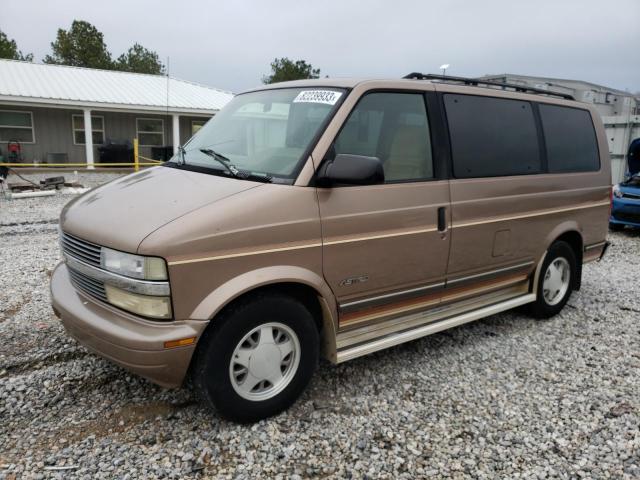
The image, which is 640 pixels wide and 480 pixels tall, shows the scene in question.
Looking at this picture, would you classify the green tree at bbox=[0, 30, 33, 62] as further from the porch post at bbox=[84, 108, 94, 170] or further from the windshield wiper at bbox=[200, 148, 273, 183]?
the windshield wiper at bbox=[200, 148, 273, 183]

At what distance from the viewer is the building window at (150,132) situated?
22266 mm

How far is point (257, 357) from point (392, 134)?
1.80m

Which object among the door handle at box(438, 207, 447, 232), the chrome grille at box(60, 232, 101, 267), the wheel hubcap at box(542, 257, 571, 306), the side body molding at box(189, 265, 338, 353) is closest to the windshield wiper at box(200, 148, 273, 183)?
the side body molding at box(189, 265, 338, 353)

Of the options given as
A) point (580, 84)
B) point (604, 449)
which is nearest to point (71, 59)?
point (580, 84)

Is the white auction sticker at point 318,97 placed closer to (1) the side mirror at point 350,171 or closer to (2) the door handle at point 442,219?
(1) the side mirror at point 350,171

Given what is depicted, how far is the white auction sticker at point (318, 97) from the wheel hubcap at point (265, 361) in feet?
5.01

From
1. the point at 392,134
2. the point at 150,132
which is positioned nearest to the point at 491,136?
the point at 392,134

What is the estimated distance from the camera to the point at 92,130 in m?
21.2

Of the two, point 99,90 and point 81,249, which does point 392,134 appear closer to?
point 81,249

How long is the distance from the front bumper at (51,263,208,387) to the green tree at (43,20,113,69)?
141ft

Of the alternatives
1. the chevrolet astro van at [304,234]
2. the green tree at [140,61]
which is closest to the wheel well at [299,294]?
the chevrolet astro van at [304,234]

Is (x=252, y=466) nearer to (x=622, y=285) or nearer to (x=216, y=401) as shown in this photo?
(x=216, y=401)

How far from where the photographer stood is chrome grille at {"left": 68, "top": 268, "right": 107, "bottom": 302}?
9.59ft

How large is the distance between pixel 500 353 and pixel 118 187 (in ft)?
10.9
